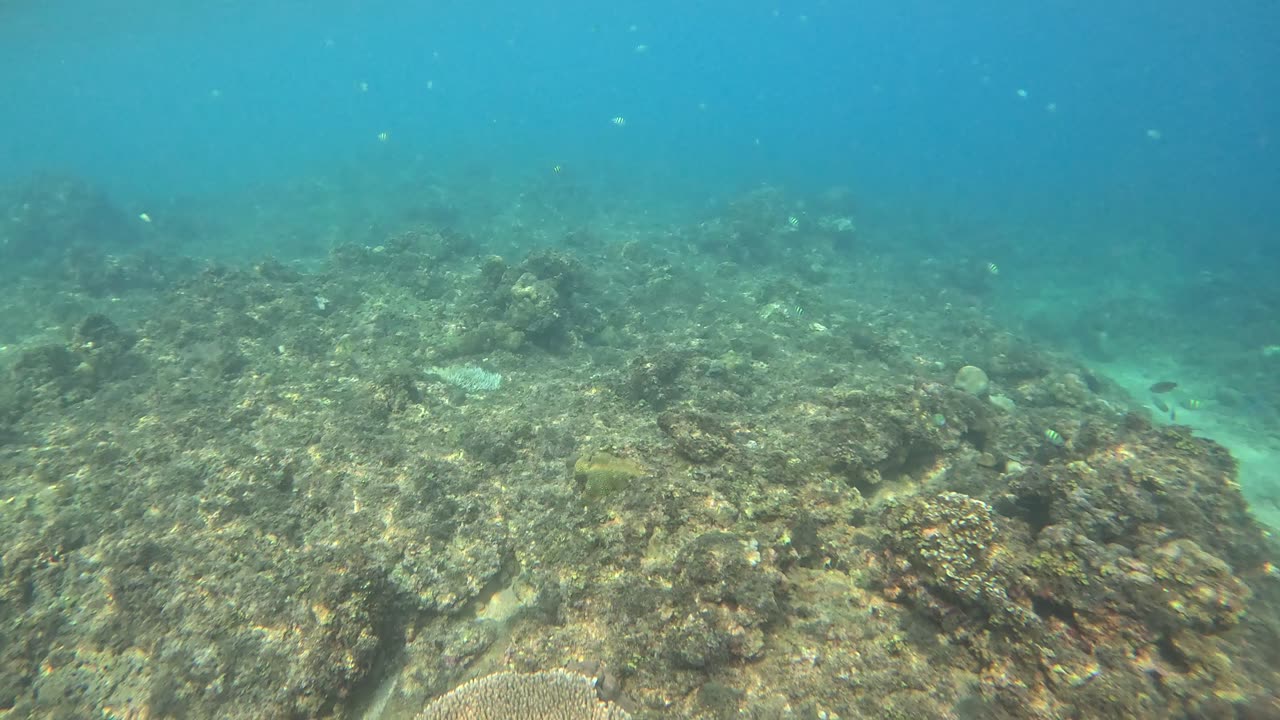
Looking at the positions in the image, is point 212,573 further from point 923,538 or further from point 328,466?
point 923,538

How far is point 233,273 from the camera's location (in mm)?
16641

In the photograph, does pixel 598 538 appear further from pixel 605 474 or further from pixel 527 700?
pixel 527 700

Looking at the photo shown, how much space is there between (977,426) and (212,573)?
10.7 metres

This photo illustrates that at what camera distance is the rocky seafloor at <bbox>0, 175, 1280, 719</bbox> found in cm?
399

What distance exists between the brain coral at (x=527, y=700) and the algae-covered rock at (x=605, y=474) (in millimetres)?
1866

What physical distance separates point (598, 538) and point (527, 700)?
1.54 m

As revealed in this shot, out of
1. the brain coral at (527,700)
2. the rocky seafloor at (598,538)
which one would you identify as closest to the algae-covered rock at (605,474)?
the rocky seafloor at (598,538)

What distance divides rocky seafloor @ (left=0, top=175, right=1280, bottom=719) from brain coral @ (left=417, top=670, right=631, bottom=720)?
0.86 ft

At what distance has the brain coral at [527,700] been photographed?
3811mm

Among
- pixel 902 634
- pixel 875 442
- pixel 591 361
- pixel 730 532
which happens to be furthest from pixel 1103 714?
pixel 591 361

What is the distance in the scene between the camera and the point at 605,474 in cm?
579

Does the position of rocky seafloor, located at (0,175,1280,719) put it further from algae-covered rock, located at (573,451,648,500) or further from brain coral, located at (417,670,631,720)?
brain coral, located at (417,670,631,720)

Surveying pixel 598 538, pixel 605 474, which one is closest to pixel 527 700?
pixel 598 538

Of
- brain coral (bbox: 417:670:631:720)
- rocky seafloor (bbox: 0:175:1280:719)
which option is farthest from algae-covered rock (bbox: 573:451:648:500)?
brain coral (bbox: 417:670:631:720)
